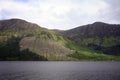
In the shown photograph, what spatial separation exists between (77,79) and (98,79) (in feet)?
34.6

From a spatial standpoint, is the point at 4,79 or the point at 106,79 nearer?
the point at 4,79

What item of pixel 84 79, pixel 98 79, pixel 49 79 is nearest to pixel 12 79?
pixel 49 79

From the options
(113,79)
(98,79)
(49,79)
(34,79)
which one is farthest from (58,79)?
(113,79)

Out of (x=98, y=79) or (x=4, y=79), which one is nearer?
(x=4, y=79)

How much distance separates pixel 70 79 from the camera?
4213 inches

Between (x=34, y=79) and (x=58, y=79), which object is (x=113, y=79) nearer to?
(x=58, y=79)

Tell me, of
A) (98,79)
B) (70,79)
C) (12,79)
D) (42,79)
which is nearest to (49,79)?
(42,79)

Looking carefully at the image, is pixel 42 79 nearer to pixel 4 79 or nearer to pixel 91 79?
pixel 4 79

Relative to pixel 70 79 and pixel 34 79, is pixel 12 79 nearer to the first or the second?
pixel 34 79

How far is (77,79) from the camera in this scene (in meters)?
108

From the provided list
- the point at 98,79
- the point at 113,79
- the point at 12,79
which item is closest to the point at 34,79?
the point at 12,79

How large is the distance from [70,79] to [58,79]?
20.6 ft

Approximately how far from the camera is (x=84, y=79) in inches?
4262

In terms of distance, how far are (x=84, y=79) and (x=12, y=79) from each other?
35568 millimetres
